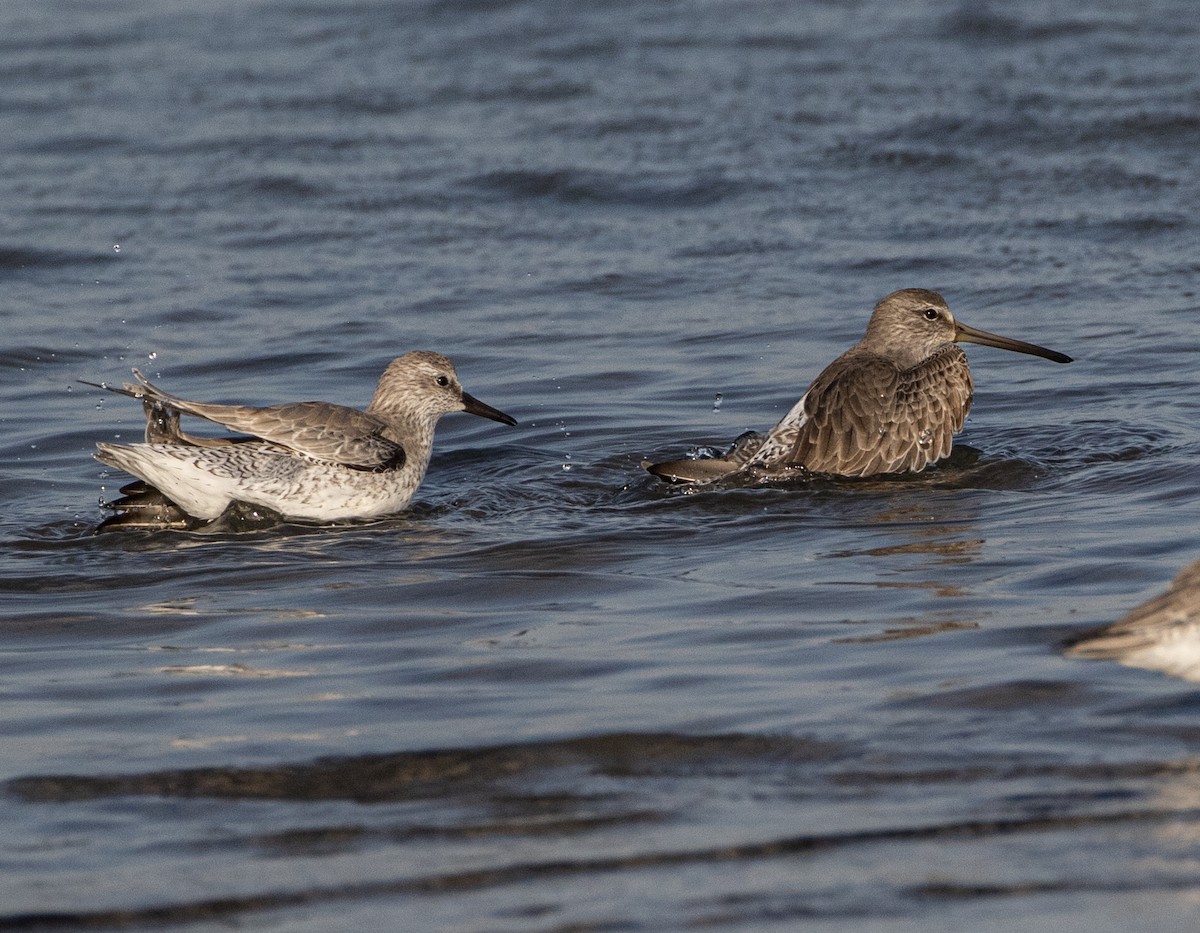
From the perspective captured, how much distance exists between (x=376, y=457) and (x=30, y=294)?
5.62 metres

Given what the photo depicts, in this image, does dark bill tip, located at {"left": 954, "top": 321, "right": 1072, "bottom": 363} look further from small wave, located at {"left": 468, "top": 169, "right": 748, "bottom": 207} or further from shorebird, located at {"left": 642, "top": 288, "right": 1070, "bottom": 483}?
small wave, located at {"left": 468, "top": 169, "right": 748, "bottom": 207}

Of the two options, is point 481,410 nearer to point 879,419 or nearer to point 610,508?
point 610,508

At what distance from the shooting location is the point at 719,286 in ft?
42.4

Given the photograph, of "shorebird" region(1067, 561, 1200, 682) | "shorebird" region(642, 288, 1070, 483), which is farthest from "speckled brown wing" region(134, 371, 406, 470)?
"shorebird" region(1067, 561, 1200, 682)

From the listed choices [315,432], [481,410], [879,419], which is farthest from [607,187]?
[315,432]

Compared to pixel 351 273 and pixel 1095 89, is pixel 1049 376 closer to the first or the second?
pixel 351 273

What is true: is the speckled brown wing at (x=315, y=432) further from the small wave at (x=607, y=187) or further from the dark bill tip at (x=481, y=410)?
the small wave at (x=607, y=187)

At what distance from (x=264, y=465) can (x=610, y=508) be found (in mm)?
1486

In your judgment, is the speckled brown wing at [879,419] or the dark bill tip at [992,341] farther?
the dark bill tip at [992,341]

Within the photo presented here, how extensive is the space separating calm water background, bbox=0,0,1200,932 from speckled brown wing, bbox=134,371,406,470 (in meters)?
0.34

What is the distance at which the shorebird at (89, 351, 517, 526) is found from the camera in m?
8.30

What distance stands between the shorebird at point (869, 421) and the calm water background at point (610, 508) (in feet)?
0.67

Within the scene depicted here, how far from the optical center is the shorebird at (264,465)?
8.30 meters

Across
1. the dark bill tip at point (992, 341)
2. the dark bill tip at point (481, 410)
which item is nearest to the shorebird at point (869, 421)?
the dark bill tip at point (992, 341)
